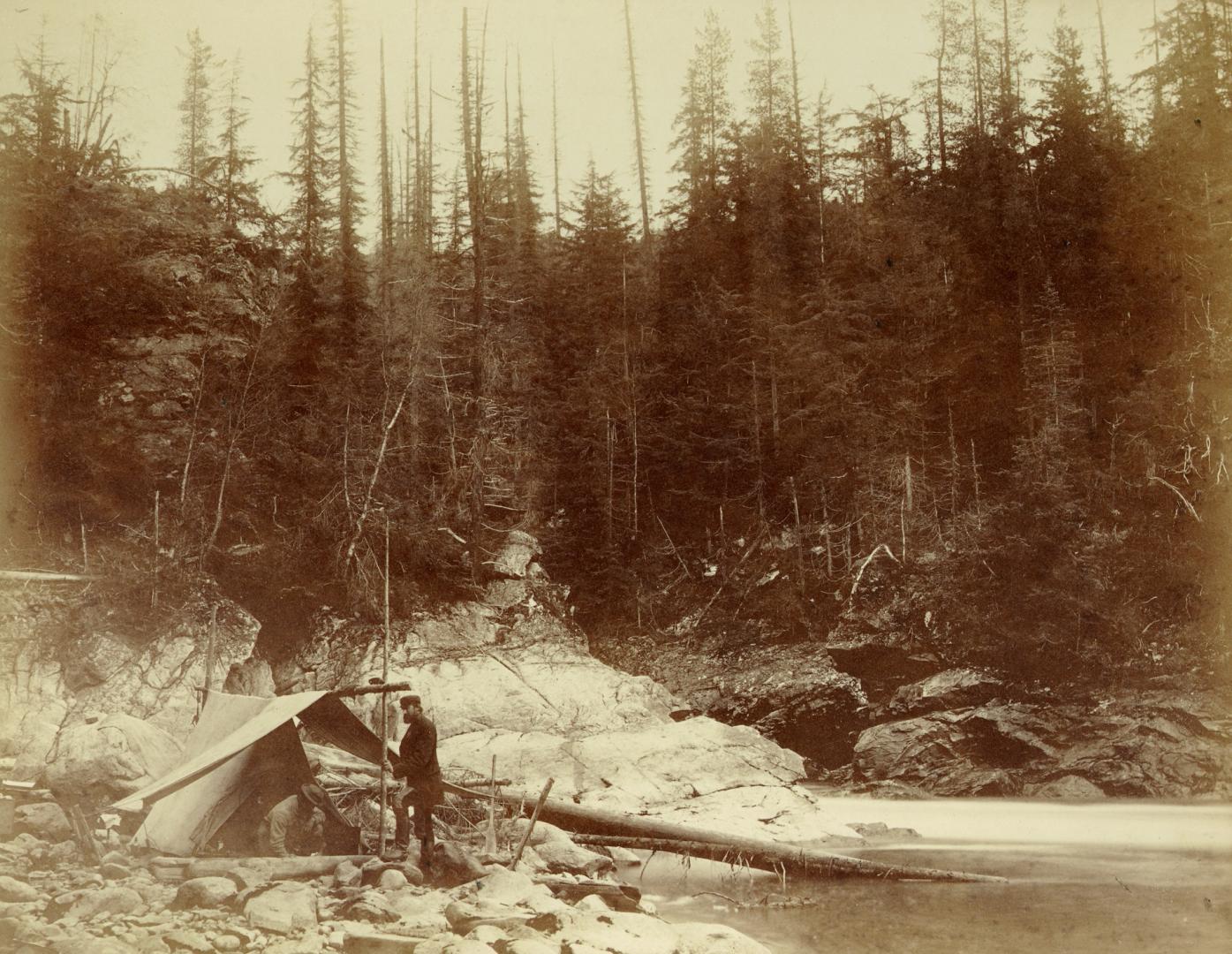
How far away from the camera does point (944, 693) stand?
18.8 meters

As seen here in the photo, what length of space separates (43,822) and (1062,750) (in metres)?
16.1

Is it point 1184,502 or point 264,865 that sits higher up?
point 1184,502

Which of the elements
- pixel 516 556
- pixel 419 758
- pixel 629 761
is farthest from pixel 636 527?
pixel 419 758

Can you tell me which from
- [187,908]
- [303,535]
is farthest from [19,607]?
[187,908]

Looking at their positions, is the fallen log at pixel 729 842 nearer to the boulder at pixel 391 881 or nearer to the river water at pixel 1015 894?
the river water at pixel 1015 894

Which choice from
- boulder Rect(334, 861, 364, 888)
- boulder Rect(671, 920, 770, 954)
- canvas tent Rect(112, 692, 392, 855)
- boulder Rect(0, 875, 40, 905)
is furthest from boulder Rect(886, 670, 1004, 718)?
boulder Rect(0, 875, 40, 905)

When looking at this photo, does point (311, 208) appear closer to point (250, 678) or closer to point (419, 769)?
point (250, 678)

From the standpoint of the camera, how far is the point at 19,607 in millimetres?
14094

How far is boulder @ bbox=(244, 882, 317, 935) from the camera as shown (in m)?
7.37

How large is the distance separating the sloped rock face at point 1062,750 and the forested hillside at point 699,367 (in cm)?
101

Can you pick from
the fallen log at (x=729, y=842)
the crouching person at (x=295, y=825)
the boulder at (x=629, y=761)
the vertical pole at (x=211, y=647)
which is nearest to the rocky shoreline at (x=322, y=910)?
the crouching person at (x=295, y=825)

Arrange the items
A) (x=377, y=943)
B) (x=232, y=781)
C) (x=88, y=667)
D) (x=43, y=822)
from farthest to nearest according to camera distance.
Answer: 1. (x=88, y=667)
2. (x=43, y=822)
3. (x=232, y=781)
4. (x=377, y=943)

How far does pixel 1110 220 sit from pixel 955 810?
15.2 metres

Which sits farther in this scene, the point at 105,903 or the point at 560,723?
the point at 560,723
